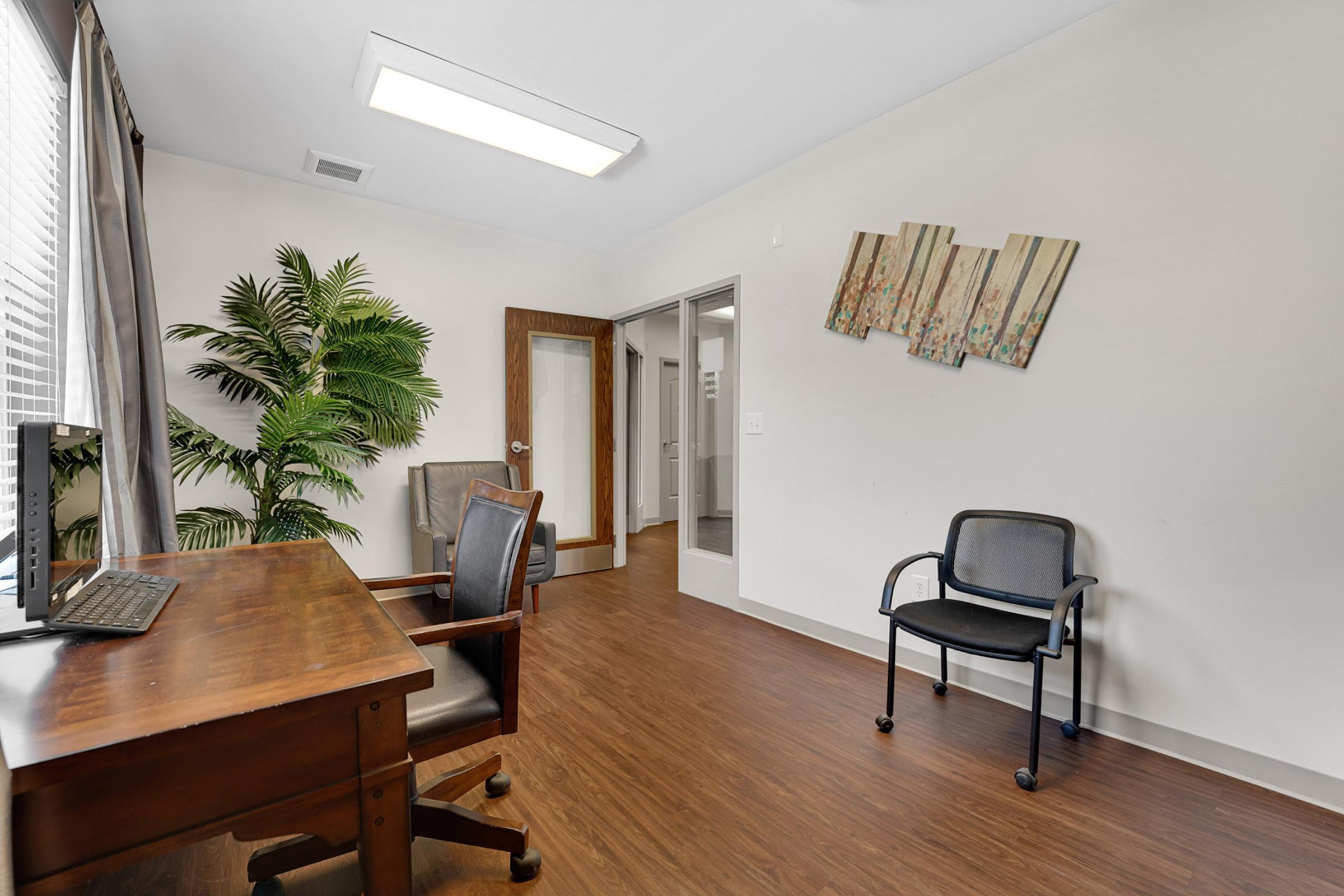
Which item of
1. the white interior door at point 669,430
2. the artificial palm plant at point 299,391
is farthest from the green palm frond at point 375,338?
the white interior door at point 669,430

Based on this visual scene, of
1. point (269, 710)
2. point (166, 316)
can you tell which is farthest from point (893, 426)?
point (166, 316)

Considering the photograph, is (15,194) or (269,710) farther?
(15,194)

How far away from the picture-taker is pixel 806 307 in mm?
3303

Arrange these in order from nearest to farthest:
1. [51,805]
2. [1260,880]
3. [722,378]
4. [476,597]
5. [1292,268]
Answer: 1. [51,805]
2. [1260,880]
3. [476,597]
4. [1292,268]
5. [722,378]

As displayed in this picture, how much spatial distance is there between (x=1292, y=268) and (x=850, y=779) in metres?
2.16

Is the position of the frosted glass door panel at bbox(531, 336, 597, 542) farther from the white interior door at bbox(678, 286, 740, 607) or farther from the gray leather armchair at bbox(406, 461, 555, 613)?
the white interior door at bbox(678, 286, 740, 607)

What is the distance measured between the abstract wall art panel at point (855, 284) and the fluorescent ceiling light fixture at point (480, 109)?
132 cm

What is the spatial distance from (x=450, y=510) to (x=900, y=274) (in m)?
3.13

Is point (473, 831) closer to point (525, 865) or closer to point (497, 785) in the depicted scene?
point (525, 865)

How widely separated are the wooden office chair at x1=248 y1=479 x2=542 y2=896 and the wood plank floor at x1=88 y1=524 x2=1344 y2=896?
106 millimetres

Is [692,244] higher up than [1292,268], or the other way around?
[692,244]

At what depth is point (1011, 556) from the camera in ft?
7.66

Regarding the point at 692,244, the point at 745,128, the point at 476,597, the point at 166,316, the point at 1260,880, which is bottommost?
the point at 1260,880

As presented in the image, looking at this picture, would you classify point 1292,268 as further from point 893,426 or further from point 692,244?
point 692,244
